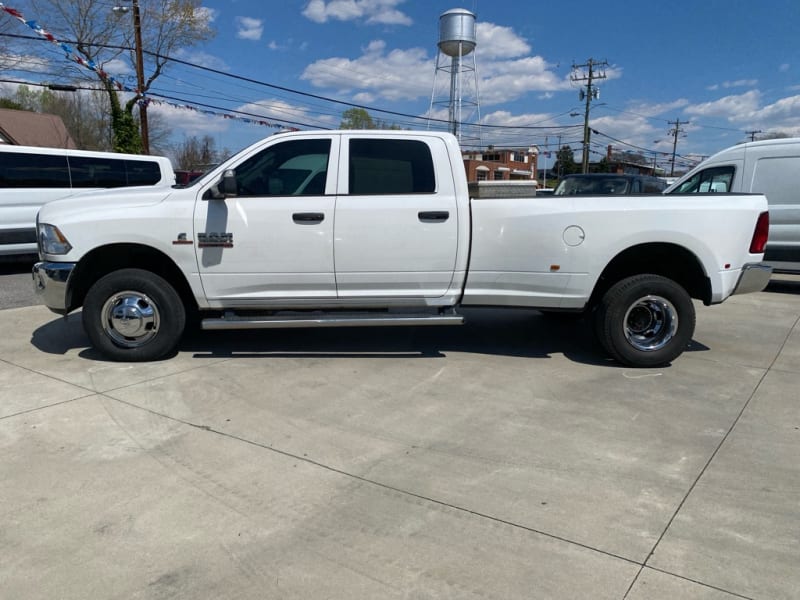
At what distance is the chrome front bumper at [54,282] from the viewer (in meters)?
4.82

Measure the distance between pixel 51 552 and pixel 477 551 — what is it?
74.3 inches

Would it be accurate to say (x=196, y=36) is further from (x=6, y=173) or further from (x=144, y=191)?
(x=144, y=191)

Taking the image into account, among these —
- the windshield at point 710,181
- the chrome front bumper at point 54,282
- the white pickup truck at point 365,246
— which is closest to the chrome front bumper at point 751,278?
the white pickup truck at point 365,246

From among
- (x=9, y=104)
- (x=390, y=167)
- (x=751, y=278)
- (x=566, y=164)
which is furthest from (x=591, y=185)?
(x=566, y=164)

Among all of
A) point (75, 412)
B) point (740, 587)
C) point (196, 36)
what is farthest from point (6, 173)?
point (196, 36)

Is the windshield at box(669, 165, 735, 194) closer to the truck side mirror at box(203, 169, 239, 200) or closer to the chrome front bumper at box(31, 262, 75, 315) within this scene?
the truck side mirror at box(203, 169, 239, 200)

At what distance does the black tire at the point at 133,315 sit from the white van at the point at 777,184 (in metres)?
8.66

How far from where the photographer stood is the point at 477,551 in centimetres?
260

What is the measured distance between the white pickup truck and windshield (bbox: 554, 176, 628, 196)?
8.32 meters

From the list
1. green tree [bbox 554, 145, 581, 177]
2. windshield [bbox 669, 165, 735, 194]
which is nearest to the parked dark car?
windshield [bbox 669, 165, 735, 194]

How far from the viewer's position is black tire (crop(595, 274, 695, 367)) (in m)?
5.05

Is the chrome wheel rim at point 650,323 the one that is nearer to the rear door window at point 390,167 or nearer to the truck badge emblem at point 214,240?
the rear door window at point 390,167

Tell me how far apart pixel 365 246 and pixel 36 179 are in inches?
329

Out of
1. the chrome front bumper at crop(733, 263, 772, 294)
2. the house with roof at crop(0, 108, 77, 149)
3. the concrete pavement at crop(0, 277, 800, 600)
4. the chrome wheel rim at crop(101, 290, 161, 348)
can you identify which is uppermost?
the house with roof at crop(0, 108, 77, 149)
